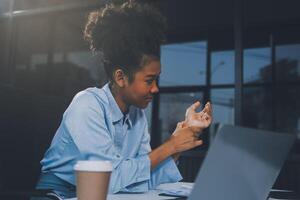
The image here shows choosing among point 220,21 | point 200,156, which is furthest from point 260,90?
point 200,156

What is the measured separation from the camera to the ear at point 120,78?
4.41 feet

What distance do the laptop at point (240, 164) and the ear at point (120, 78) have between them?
632 mm

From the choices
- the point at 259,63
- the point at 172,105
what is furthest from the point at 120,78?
the point at 259,63

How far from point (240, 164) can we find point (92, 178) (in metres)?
0.26

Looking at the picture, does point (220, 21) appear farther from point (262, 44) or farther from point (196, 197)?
point (196, 197)

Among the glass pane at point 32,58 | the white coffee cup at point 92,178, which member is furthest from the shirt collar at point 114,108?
the glass pane at point 32,58

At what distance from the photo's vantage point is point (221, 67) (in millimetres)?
5105

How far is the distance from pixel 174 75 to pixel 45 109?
13.0 ft

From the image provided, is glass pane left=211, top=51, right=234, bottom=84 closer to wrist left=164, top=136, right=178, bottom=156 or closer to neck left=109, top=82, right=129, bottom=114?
neck left=109, top=82, right=129, bottom=114

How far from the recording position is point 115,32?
4.50 ft

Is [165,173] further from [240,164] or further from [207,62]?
[207,62]

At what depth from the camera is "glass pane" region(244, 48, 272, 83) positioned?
16.5 ft

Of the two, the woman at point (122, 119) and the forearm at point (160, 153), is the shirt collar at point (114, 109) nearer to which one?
the woman at point (122, 119)

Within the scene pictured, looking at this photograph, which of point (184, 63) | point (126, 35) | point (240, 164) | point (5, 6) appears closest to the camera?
point (240, 164)
